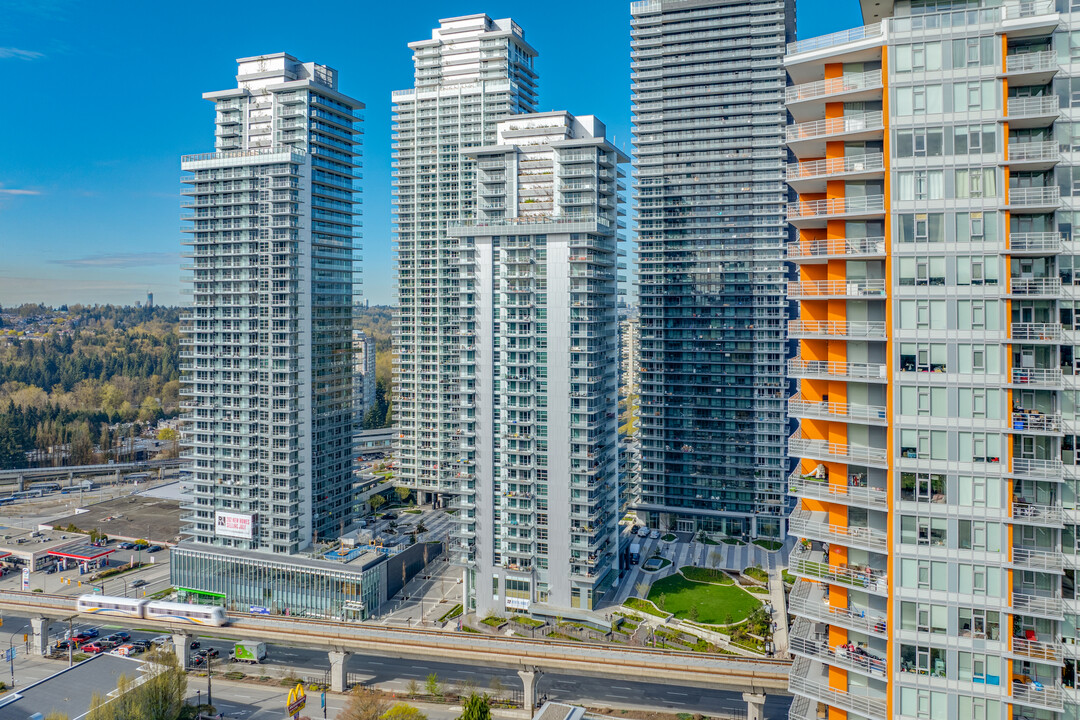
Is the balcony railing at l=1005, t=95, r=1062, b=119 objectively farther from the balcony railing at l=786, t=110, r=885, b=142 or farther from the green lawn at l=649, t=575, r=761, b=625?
the green lawn at l=649, t=575, r=761, b=625

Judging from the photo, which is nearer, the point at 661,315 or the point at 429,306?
the point at 661,315

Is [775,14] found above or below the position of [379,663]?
above

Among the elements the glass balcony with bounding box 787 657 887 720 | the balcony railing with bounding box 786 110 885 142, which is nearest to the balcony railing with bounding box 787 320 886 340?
the balcony railing with bounding box 786 110 885 142

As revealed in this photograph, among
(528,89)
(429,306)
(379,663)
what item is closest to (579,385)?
(379,663)

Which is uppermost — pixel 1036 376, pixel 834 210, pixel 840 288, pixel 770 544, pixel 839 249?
pixel 834 210

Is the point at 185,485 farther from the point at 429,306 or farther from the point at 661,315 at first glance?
the point at 661,315

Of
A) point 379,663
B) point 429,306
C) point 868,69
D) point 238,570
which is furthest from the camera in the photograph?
point 429,306

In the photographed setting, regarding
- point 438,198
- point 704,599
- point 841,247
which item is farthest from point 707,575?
point 438,198

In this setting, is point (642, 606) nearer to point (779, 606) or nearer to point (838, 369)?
point (779, 606)
